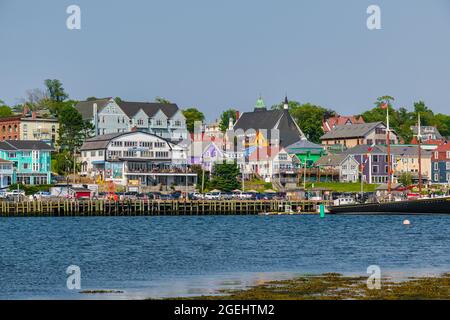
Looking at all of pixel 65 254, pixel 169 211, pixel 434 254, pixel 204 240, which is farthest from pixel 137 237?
→ pixel 169 211

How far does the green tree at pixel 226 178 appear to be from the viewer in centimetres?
16476

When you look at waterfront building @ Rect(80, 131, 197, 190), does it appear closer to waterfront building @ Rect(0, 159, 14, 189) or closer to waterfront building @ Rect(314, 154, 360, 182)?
waterfront building @ Rect(0, 159, 14, 189)

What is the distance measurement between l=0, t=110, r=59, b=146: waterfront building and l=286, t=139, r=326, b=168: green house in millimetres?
43230

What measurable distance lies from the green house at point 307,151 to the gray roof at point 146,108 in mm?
23739

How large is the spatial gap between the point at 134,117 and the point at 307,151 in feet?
107

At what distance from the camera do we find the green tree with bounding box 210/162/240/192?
541ft

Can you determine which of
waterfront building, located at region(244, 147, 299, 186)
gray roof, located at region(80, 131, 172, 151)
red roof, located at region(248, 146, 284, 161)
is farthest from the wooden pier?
red roof, located at region(248, 146, 284, 161)

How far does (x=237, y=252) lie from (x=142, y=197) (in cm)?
7645

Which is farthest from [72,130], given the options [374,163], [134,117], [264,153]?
[374,163]

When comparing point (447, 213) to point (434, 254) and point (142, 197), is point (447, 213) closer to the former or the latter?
point (142, 197)

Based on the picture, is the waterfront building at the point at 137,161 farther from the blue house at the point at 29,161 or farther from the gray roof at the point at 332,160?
the gray roof at the point at 332,160

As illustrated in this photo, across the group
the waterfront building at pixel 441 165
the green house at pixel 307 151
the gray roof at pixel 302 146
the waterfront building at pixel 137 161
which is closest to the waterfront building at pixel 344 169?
the green house at pixel 307 151

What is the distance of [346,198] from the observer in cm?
14762

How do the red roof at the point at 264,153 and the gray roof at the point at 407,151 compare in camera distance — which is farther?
the gray roof at the point at 407,151
